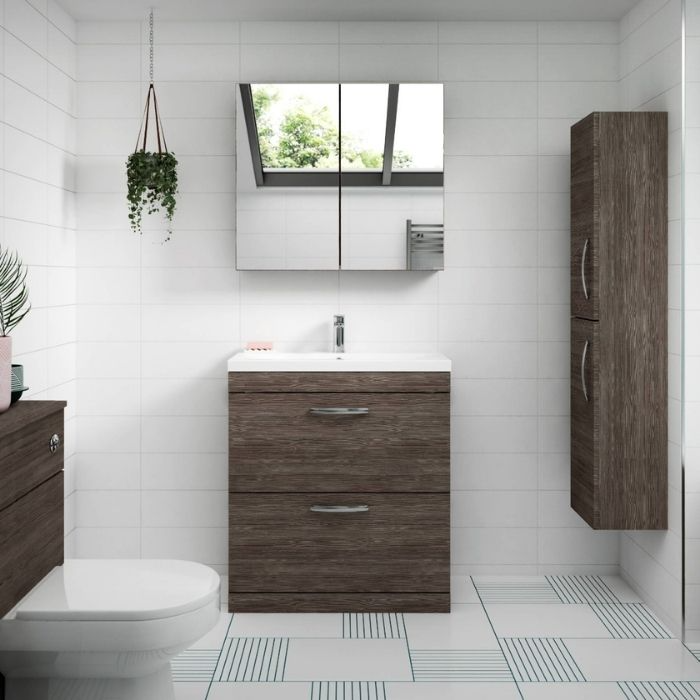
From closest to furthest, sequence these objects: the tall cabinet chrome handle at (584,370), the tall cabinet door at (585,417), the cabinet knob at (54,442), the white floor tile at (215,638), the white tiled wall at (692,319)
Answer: the cabinet knob at (54,442) < the white tiled wall at (692,319) < the white floor tile at (215,638) < the tall cabinet door at (585,417) < the tall cabinet chrome handle at (584,370)

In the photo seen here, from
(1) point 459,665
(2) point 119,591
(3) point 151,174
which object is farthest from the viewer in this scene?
(3) point 151,174

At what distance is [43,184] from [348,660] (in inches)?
86.4

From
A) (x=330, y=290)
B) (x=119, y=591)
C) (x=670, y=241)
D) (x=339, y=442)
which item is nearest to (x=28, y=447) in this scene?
(x=119, y=591)

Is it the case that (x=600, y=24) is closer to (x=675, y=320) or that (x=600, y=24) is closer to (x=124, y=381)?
(x=675, y=320)

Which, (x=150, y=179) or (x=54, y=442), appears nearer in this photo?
(x=54, y=442)

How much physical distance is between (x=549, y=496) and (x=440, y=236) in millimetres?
1294

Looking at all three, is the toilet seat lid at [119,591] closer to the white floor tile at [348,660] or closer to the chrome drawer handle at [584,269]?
the white floor tile at [348,660]

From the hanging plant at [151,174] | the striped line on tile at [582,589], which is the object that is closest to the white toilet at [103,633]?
the hanging plant at [151,174]

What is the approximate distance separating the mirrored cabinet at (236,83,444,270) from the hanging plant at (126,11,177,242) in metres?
0.30

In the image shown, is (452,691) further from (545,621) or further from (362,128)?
(362,128)

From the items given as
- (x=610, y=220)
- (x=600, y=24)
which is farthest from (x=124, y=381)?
Answer: (x=600, y=24)

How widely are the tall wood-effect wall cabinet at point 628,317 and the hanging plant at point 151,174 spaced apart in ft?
5.75

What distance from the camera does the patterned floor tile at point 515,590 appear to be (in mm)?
3615

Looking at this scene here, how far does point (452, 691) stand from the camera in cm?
276
